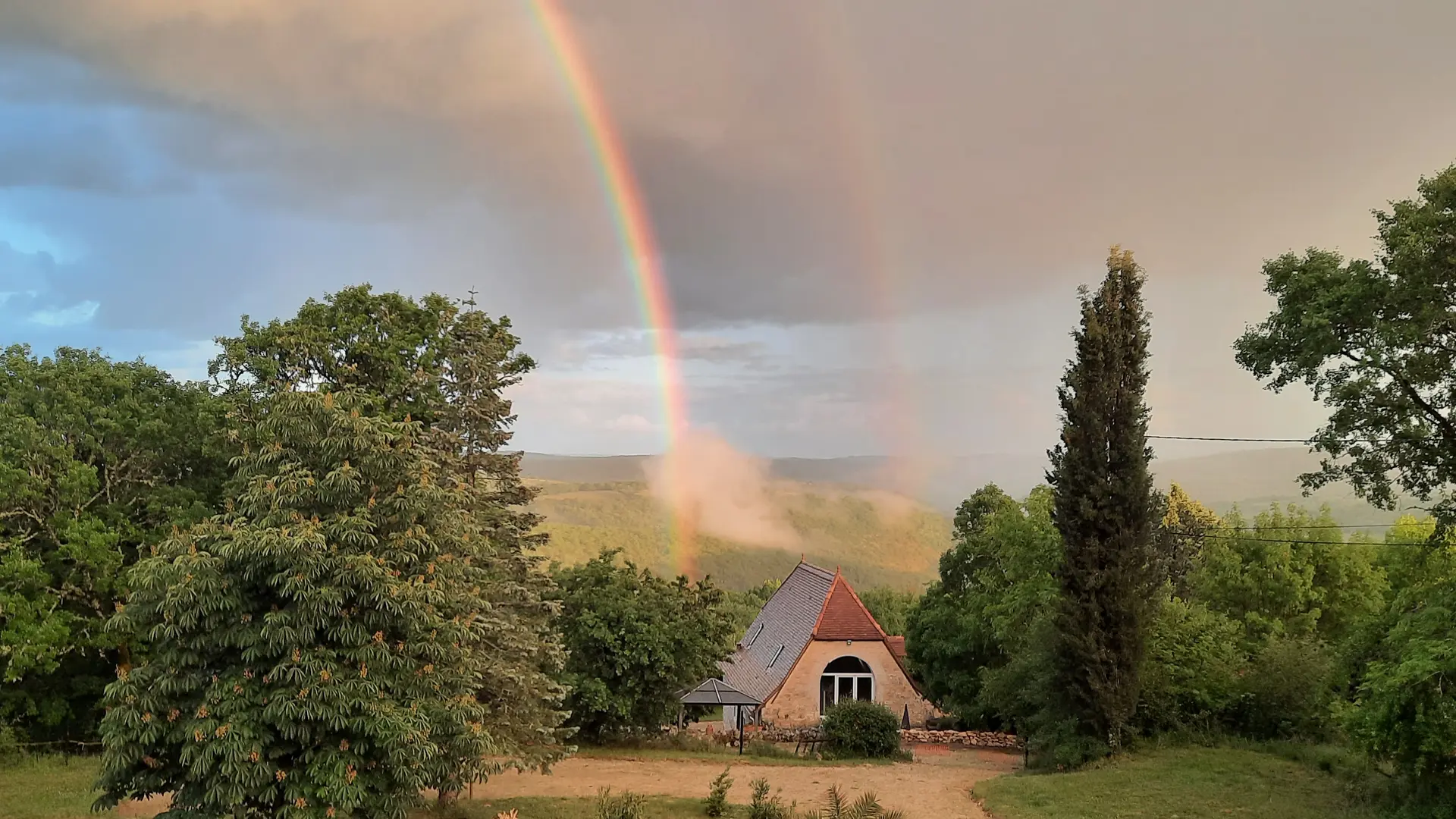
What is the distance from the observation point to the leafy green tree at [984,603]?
26906 millimetres

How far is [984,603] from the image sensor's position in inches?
1259

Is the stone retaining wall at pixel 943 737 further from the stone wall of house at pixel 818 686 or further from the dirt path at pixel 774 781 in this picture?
the dirt path at pixel 774 781

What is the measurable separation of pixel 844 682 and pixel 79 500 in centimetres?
2562

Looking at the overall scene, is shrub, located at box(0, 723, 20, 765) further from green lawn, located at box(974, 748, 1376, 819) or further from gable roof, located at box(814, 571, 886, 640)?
gable roof, located at box(814, 571, 886, 640)

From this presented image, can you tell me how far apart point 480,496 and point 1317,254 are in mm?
15567

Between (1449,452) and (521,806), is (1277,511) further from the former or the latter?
(521,806)

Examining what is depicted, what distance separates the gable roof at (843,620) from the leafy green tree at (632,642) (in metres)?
8.69

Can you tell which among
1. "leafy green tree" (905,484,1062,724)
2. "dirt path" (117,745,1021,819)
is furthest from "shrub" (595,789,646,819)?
"leafy green tree" (905,484,1062,724)

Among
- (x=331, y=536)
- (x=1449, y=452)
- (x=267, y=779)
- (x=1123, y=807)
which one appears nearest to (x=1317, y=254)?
(x=1449, y=452)

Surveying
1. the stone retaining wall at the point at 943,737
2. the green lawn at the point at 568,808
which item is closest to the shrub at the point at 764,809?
the green lawn at the point at 568,808

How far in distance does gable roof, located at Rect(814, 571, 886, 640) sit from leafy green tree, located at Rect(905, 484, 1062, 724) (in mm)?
2610

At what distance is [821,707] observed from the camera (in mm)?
33906

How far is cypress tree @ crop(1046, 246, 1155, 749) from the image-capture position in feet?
67.2

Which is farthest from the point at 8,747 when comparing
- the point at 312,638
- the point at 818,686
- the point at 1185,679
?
the point at 1185,679
